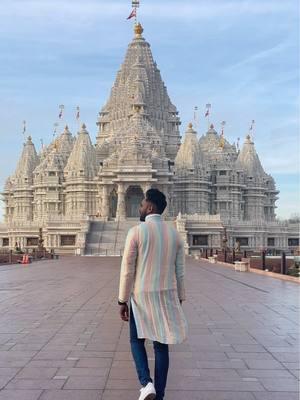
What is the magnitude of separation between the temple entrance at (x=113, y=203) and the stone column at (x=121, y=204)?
3878mm

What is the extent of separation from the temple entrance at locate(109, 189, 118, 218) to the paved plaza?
63348 mm

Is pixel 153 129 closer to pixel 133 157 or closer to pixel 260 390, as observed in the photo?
pixel 133 157

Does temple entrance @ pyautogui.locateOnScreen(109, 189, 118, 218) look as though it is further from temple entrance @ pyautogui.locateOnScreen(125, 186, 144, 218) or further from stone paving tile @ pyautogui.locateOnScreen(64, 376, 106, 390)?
stone paving tile @ pyautogui.locateOnScreen(64, 376, 106, 390)

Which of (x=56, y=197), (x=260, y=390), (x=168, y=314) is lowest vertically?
(x=260, y=390)

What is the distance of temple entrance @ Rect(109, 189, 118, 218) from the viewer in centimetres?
7931

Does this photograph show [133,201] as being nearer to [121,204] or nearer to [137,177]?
[121,204]

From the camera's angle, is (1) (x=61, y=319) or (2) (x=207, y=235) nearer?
(1) (x=61, y=319)

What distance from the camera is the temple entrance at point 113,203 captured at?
260 feet

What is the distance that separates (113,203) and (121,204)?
21.0 feet

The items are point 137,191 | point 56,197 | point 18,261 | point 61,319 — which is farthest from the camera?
point 56,197

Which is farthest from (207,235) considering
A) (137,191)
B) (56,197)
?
(56,197)

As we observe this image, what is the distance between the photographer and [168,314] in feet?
21.5

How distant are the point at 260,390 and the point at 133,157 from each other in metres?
69.6

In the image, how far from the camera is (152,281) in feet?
21.6
